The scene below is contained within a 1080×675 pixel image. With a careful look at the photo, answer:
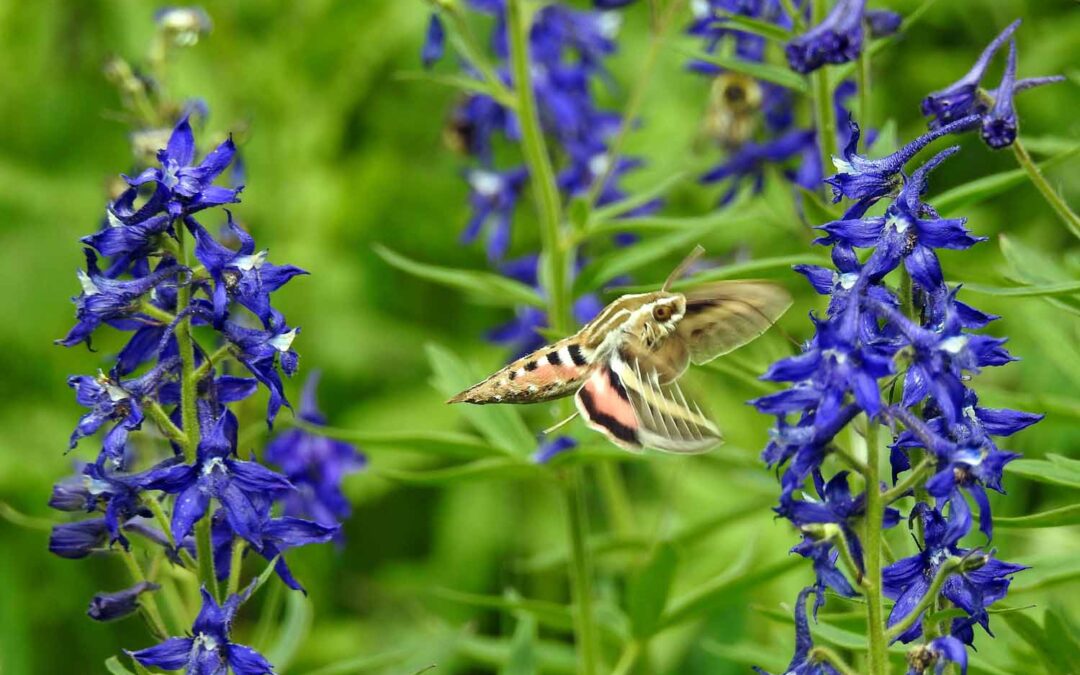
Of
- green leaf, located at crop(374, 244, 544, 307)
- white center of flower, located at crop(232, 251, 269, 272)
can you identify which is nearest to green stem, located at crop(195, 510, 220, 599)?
white center of flower, located at crop(232, 251, 269, 272)

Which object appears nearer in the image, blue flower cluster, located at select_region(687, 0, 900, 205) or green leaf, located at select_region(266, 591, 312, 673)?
green leaf, located at select_region(266, 591, 312, 673)

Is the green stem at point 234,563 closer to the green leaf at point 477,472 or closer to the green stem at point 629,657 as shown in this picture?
the green leaf at point 477,472

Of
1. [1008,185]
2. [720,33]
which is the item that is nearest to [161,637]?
[1008,185]

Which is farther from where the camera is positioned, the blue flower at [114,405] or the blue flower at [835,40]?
the blue flower at [835,40]

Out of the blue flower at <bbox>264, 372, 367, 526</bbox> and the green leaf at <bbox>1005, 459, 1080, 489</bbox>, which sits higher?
the blue flower at <bbox>264, 372, 367, 526</bbox>

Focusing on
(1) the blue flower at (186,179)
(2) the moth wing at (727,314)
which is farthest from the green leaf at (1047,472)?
(1) the blue flower at (186,179)

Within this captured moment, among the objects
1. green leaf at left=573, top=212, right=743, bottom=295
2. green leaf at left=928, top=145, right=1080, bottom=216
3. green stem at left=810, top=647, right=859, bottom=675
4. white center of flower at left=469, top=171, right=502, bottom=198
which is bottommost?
green stem at left=810, top=647, right=859, bottom=675

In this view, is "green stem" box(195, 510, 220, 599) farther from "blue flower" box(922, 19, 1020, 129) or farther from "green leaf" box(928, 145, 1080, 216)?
"green leaf" box(928, 145, 1080, 216)
